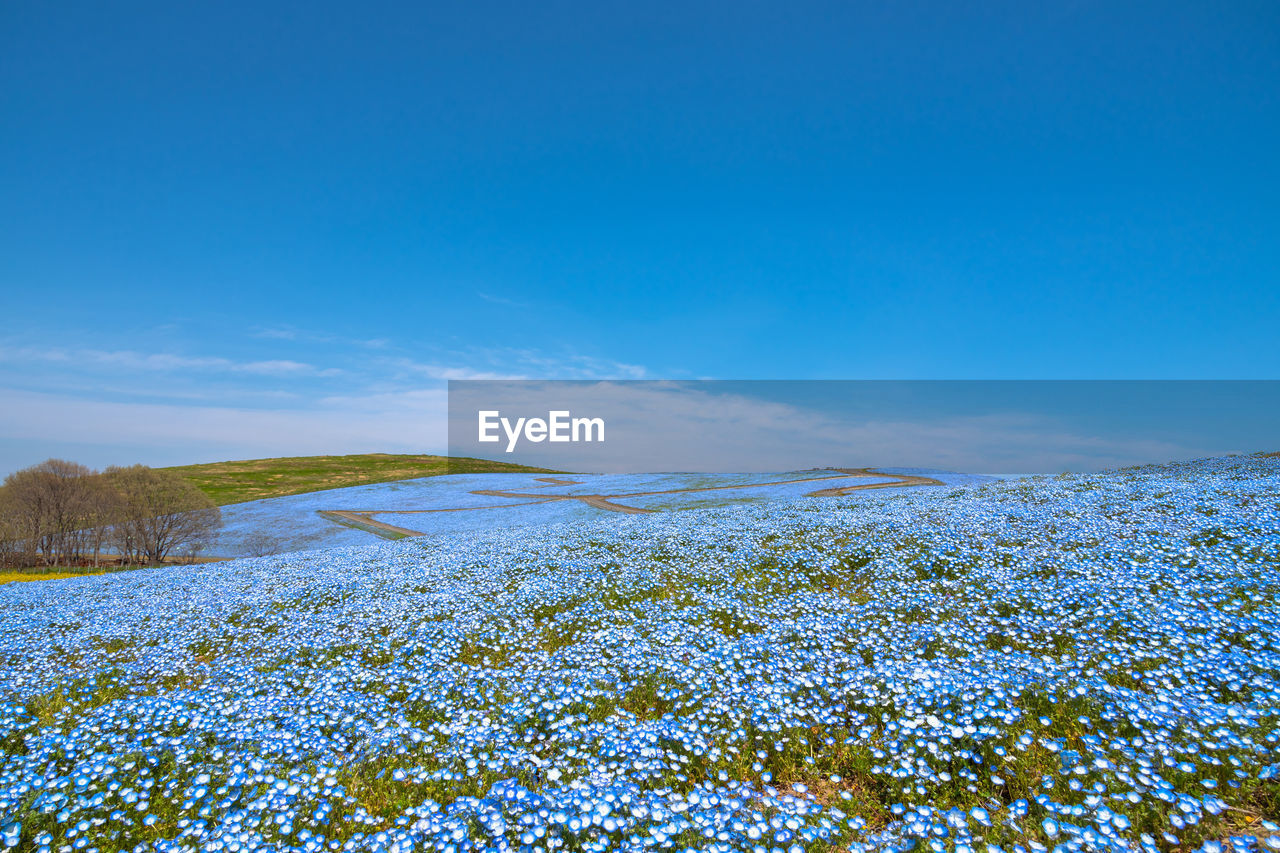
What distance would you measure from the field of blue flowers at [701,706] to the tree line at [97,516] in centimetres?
3404

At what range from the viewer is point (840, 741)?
771 centimetres

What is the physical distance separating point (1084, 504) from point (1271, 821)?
60.7ft

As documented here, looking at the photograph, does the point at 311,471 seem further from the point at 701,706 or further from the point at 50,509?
the point at 701,706

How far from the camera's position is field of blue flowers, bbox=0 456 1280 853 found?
589 cm

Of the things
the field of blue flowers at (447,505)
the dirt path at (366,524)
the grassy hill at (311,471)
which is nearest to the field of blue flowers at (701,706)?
the field of blue flowers at (447,505)

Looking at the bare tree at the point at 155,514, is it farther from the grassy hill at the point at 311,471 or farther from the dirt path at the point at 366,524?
→ the grassy hill at the point at 311,471

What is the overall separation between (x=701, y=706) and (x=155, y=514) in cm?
5339

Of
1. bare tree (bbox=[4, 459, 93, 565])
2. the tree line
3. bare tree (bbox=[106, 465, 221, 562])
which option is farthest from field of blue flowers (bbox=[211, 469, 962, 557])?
bare tree (bbox=[4, 459, 93, 565])

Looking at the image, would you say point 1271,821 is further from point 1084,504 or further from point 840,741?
point 1084,504

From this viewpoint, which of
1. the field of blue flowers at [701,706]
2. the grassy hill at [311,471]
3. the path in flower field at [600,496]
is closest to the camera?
the field of blue flowers at [701,706]

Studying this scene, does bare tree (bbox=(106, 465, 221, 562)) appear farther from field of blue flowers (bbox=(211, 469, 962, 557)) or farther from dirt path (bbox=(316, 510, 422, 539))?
dirt path (bbox=(316, 510, 422, 539))

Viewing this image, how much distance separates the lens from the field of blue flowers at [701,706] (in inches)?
232

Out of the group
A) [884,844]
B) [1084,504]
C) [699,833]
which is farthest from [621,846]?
[1084,504]

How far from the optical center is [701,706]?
8727 mm
